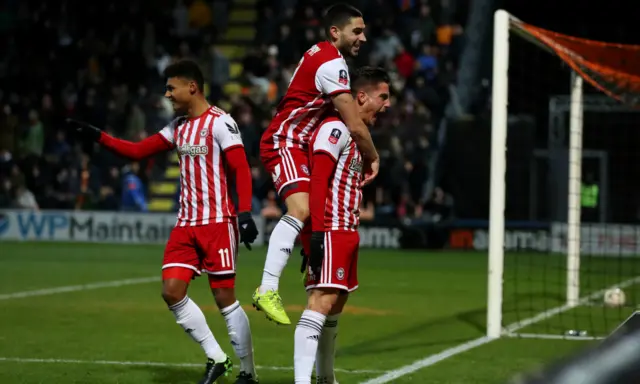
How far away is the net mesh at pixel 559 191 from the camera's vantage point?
17.9m

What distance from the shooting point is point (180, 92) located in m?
6.93

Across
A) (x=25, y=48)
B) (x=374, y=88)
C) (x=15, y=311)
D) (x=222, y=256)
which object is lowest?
(x=15, y=311)

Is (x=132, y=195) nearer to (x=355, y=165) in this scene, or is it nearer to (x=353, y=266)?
(x=355, y=165)

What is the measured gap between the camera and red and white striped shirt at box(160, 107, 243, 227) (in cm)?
682

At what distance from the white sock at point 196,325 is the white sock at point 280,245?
2.20 feet

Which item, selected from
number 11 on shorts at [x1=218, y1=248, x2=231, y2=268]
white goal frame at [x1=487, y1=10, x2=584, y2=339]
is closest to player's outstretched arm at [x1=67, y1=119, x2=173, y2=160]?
number 11 on shorts at [x1=218, y1=248, x2=231, y2=268]

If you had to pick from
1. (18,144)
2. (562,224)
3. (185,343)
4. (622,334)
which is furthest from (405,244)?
(622,334)

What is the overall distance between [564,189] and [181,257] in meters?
18.1

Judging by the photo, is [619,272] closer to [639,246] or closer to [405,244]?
[639,246]

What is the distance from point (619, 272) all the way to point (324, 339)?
14.1 metres

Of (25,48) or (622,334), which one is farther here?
(25,48)

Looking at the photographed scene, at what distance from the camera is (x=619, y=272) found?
1936cm

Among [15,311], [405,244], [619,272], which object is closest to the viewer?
[15,311]

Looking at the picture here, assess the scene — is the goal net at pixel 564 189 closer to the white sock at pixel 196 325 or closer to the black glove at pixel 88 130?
the white sock at pixel 196 325
